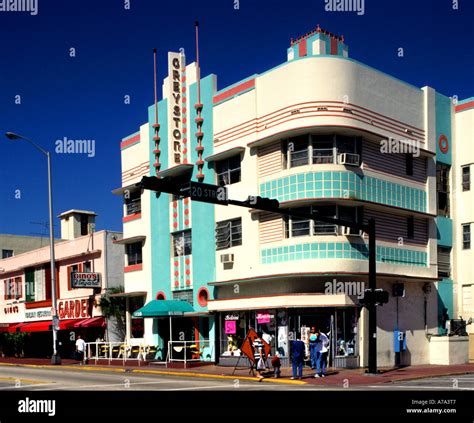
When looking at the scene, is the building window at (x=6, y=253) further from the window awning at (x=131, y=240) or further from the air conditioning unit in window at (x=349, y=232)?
the air conditioning unit in window at (x=349, y=232)

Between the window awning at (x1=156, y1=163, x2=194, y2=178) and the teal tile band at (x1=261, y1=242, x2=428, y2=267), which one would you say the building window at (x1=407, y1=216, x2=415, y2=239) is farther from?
the window awning at (x1=156, y1=163, x2=194, y2=178)

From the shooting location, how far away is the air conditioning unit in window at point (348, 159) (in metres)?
29.0

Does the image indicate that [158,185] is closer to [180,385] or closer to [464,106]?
[180,385]

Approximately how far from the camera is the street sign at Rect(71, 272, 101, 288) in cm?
4062

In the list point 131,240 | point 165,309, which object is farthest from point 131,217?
point 165,309

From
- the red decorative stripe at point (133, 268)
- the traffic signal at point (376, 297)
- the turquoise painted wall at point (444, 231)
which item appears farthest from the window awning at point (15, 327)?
the traffic signal at point (376, 297)

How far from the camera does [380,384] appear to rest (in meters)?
22.4

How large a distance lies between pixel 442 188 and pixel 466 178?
1410 millimetres

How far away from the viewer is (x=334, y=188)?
94.4ft

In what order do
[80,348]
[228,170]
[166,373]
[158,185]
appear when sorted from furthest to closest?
[80,348] < [228,170] < [166,373] < [158,185]

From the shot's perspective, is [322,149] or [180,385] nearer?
[180,385]

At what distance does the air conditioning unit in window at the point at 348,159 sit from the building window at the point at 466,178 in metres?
8.46

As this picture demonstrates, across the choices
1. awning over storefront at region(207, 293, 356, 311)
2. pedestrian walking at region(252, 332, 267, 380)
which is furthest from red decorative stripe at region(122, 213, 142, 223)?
pedestrian walking at region(252, 332, 267, 380)
